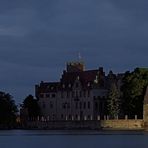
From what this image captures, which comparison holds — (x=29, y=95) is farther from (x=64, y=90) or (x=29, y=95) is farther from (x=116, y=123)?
(x=116, y=123)

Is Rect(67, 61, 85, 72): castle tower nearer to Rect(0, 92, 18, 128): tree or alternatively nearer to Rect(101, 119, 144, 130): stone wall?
Rect(0, 92, 18, 128): tree

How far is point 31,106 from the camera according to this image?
544 ft

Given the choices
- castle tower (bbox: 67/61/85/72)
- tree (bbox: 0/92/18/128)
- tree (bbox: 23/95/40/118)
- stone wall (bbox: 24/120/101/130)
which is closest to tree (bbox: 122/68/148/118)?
stone wall (bbox: 24/120/101/130)

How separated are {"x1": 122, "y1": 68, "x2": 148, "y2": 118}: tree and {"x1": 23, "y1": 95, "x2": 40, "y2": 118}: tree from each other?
31.7 meters

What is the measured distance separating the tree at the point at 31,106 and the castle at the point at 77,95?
92.1 inches

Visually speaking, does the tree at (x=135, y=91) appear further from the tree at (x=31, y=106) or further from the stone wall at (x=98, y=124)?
the tree at (x=31, y=106)

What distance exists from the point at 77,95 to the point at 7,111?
15.4 metres

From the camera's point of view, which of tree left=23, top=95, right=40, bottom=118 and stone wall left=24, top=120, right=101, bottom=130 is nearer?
stone wall left=24, top=120, right=101, bottom=130

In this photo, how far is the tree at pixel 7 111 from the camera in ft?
513

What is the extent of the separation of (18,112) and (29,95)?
5736 mm

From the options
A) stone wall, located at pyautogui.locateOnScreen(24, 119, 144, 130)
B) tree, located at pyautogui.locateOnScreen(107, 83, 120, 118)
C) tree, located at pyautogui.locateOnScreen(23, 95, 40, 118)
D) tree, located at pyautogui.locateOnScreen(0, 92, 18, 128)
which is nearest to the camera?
stone wall, located at pyautogui.locateOnScreen(24, 119, 144, 130)

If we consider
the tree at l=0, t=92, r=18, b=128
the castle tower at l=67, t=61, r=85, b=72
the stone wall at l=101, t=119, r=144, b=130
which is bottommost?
the stone wall at l=101, t=119, r=144, b=130

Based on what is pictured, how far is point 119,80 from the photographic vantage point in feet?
513

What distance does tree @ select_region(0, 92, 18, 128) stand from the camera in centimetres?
15638
